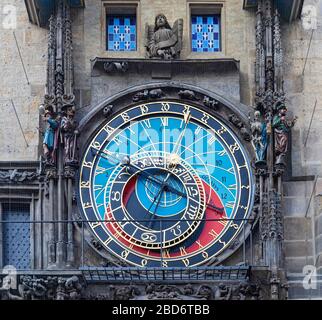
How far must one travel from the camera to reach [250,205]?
34688mm

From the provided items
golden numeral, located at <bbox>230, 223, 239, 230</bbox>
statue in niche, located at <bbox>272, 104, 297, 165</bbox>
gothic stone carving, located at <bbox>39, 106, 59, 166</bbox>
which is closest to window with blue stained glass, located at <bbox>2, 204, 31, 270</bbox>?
gothic stone carving, located at <bbox>39, 106, 59, 166</bbox>

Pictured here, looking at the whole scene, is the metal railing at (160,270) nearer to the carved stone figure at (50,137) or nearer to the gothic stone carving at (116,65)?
the carved stone figure at (50,137)

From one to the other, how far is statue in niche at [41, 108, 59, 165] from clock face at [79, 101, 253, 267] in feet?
1.55

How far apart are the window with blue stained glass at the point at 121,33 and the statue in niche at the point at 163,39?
292 mm

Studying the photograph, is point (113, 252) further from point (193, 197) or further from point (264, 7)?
point (264, 7)

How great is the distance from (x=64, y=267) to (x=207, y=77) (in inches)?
135

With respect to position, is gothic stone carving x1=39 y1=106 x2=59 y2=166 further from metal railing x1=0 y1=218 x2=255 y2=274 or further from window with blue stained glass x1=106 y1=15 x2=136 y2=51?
window with blue stained glass x1=106 y1=15 x2=136 y2=51

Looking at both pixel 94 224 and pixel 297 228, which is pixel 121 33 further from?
pixel 297 228

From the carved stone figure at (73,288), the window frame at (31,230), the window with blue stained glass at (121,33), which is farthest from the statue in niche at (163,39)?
the carved stone figure at (73,288)

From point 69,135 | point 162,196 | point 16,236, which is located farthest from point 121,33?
point 16,236

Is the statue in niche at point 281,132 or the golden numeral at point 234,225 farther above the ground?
the statue in niche at point 281,132

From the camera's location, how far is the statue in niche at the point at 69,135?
34.7 metres

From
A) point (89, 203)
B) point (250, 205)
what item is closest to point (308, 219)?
point (250, 205)

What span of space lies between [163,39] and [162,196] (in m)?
2.23
